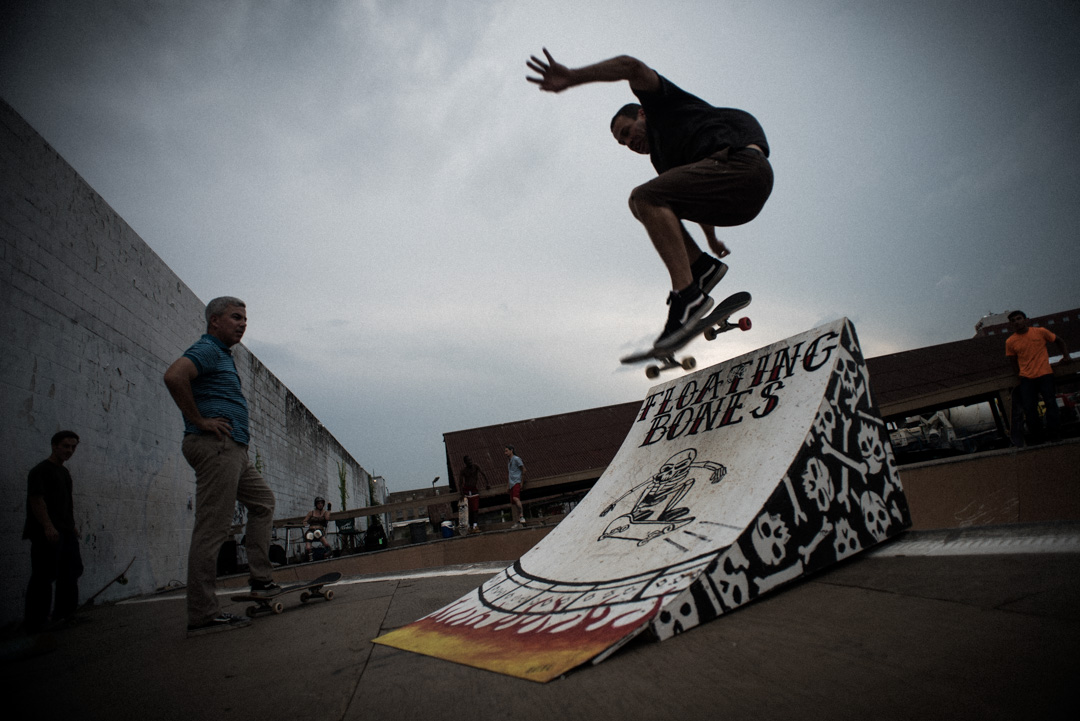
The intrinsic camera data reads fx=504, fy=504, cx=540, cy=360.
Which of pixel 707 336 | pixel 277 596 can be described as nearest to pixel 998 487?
pixel 707 336

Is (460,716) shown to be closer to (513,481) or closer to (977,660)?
(977,660)

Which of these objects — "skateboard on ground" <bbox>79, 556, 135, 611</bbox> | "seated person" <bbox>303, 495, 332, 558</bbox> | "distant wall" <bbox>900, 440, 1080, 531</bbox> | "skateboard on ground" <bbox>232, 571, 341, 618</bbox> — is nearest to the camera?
"skateboard on ground" <bbox>232, 571, 341, 618</bbox>

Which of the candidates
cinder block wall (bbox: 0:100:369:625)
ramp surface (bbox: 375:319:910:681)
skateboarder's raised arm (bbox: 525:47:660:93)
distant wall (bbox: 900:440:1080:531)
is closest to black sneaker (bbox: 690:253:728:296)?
ramp surface (bbox: 375:319:910:681)

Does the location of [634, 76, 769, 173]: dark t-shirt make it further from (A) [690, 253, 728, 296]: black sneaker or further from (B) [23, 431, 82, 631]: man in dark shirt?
(B) [23, 431, 82, 631]: man in dark shirt

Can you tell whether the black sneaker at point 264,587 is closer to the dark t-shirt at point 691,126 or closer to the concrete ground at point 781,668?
the concrete ground at point 781,668

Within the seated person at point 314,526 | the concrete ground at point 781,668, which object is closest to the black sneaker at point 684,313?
the concrete ground at point 781,668

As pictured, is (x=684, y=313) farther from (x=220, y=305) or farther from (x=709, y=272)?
(x=220, y=305)

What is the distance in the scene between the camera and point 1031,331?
16.0 feet

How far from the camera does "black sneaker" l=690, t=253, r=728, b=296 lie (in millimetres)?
2438

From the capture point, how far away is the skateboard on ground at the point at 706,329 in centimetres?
230

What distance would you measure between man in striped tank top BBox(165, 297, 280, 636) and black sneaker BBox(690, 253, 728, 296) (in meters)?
2.34

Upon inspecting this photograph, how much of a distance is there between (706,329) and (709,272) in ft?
0.95

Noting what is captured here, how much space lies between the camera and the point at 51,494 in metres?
3.46

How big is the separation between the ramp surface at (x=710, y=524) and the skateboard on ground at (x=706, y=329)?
0.71ft
